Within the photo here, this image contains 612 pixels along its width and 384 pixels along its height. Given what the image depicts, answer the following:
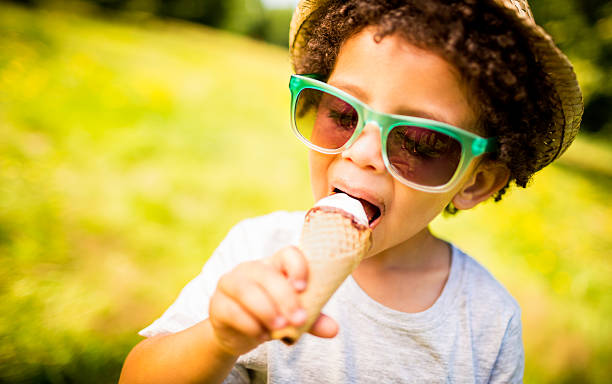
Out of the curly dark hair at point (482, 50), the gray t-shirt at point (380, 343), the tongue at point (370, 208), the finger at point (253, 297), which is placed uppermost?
the curly dark hair at point (482, 50)

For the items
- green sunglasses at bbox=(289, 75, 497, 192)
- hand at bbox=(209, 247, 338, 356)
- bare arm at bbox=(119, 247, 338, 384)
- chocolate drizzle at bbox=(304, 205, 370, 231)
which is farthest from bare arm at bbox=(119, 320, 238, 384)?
green sunglasses at bbox=(289, 75, 497, 192)

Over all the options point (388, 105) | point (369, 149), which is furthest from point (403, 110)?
point (369, 149)

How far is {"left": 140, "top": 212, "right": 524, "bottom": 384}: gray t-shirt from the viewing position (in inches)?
59.0

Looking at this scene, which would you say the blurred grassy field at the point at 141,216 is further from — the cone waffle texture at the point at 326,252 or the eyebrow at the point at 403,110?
the eyebrow at the point at 403,110

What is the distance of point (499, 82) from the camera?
4.36ft

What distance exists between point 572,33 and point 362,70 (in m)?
13.3

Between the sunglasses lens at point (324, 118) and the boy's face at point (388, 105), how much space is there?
5 centimetres

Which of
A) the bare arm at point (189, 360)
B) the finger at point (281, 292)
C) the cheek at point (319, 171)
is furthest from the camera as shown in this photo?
Answer: the cheek at point (319, 171)

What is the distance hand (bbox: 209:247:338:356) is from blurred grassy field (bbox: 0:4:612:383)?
1.80 metres

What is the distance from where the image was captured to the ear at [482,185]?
1.60 meters

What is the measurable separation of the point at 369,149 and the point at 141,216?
3.01 metres

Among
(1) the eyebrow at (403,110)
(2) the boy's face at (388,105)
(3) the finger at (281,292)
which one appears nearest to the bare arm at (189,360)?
(3) the finger at (281,292)

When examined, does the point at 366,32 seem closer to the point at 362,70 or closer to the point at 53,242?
the point at 362,70

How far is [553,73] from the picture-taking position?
135 centimetres
